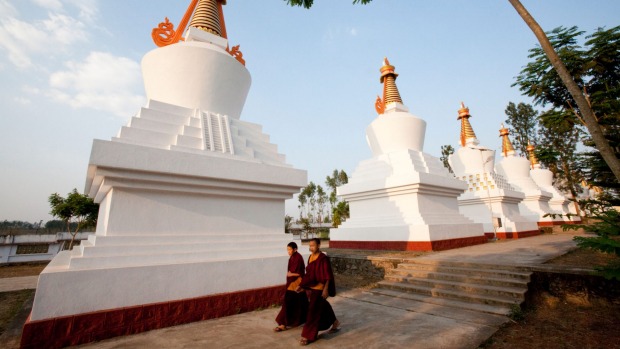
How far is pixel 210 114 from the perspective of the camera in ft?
21.0

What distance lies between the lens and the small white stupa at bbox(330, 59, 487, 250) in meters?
10.2

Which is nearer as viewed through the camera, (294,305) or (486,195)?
(294,305)

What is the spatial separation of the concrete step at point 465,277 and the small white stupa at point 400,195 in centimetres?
285

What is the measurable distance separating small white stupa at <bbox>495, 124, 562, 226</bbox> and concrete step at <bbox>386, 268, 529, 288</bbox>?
17.5m

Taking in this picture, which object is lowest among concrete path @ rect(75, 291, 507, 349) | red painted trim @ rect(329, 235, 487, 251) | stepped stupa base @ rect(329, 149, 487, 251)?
concrete path @ rect(75, 291, 507, 349)

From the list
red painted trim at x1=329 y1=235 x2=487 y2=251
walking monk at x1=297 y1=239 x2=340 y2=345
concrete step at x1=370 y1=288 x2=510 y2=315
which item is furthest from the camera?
red painted trim at x1=329 y1=235 x2=487 y2=251

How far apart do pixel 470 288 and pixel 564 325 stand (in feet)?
5.05

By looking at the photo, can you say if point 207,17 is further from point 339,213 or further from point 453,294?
point 339,213

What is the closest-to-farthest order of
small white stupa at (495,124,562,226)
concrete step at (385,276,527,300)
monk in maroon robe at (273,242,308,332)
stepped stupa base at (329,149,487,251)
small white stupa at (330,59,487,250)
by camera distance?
1. monk in maroon robe at (273,242,308,332)
2. concrete step at (385,276,527,300)
3. stepped stupa base at (329,149,487,251)
4. small white stupa at (330,59,487,250)
5. small white stupa at (495,124,562,226)

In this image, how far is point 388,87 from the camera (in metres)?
13.9

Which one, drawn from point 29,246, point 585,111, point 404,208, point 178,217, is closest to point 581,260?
point 404,208

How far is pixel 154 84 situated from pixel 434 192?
982cm

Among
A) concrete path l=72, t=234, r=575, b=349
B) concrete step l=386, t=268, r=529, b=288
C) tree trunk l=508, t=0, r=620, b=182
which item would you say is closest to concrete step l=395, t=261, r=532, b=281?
concrete step l=386, t=268, r=529, b=288

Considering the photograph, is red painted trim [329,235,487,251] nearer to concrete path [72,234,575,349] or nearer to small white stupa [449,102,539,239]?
small white stupa [449,102,539,239]
